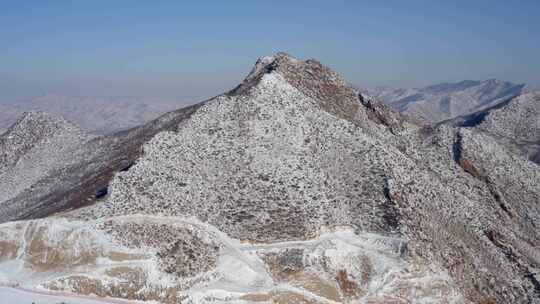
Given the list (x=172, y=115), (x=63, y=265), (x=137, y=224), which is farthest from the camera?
(x=172, y=115)

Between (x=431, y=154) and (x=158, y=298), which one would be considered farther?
(x=431, y=154)

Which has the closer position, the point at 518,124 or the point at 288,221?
the point at 288,221

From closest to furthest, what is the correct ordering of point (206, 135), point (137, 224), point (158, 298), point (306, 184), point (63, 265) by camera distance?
point (158, 298) → point (63, 265) → point (137, 224) → point (306, 184) → point (206, 135)

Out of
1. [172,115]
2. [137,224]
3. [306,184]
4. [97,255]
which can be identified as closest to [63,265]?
[97,255]

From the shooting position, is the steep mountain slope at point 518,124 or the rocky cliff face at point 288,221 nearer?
→ the rocky cliff face at point 288,221

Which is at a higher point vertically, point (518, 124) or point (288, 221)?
point (518, 124)

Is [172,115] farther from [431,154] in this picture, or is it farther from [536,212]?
[536,212]

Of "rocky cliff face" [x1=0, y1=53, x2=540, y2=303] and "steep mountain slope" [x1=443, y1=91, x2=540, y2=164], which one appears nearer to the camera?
"rocky cliff face" [x1=0, y1=53, x2=540, y2=303]

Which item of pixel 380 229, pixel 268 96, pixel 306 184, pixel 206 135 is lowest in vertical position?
pixel 380 229
